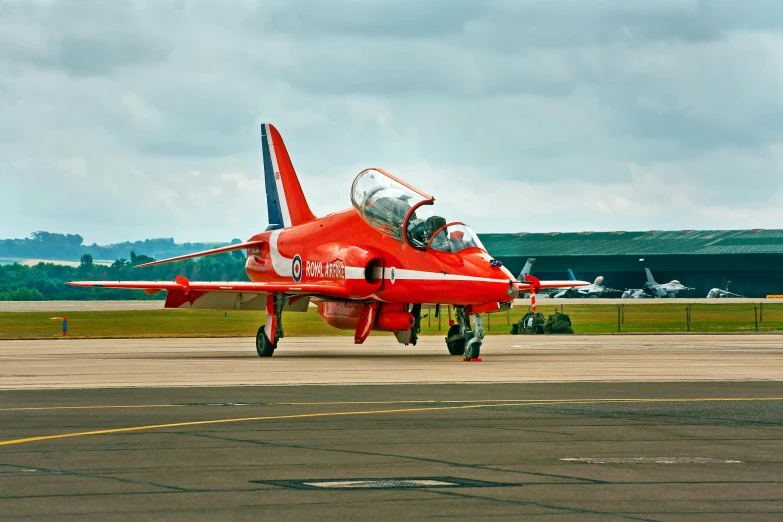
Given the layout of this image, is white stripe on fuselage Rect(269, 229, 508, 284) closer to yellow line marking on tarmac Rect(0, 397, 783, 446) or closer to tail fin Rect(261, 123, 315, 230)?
tail fin Rect(261, 123, 315, 230)

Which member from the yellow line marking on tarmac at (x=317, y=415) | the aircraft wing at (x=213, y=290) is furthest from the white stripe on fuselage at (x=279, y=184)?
the yellow line marking on tarmac at (x=317, y=415)

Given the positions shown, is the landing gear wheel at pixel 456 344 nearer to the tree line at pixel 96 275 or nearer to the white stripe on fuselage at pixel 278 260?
the white stripe on fuselage at pixel 278 260

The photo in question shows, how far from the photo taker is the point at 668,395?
66.2 feet

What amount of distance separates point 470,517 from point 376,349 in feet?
101

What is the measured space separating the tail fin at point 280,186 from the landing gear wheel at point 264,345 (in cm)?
727

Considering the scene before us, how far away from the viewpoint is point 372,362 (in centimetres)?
3130

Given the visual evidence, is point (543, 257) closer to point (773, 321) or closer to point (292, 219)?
point (773, 321)

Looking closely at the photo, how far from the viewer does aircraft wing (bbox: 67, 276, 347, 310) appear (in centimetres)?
3388

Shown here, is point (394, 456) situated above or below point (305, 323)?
below

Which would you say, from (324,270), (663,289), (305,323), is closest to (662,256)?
(663,289)

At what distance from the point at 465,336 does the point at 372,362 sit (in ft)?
8.21

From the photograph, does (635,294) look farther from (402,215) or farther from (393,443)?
(393,443)

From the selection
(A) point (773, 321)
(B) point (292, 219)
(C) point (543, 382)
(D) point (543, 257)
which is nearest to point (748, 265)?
(D) point (543, 257)

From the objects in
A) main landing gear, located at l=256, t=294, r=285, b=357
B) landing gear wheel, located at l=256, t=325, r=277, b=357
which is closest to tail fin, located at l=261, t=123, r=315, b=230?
main landing gear, located at l=256, t=294, r=285, b=357
